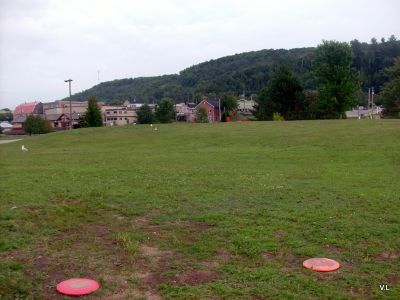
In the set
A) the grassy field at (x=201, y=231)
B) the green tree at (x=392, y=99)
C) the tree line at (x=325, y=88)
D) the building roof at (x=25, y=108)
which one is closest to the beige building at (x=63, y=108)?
the building roof at (x=25, y=108)

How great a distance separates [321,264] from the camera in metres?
5.87

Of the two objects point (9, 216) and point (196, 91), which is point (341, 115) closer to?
point (9, 216)

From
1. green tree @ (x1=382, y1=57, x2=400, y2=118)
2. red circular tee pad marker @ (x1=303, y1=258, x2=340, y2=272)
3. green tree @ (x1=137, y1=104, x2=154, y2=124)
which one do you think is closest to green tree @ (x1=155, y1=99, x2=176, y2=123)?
green tree @ (x1=137, y1=104, x2=154, y2=124)

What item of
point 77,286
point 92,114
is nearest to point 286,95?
point 92,114

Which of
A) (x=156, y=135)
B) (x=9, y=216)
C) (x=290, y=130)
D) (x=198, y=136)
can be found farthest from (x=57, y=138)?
(x=9, y=216)

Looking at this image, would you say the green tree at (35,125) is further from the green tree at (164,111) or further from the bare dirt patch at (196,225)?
the bare dirt patch at (196,225)

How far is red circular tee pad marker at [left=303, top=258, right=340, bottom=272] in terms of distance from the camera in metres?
5.73

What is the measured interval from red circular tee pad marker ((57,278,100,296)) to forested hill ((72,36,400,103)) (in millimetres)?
110693

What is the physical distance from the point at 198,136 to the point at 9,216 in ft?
71.1

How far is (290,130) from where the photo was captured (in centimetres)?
2939

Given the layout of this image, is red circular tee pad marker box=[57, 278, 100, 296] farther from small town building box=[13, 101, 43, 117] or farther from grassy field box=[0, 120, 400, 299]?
small town building box=[13, 101, 43, 117]

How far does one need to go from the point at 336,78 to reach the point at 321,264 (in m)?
47.7

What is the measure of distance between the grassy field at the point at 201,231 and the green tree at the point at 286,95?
48321 mm

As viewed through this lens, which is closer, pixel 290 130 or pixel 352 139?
pixel 352 139
